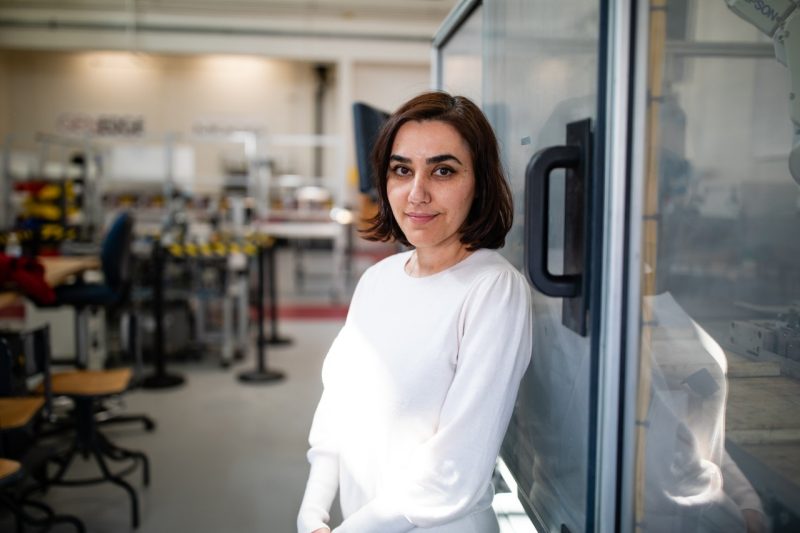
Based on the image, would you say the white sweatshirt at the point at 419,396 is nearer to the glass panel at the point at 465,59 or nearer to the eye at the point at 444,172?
the eye at the point at 444,172

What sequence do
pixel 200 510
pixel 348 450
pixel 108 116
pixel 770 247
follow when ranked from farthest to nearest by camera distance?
pixel 108 116, pixel 200 510, pixel 348 450, pixel 770 247

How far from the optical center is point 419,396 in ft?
3.55

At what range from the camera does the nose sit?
110cm

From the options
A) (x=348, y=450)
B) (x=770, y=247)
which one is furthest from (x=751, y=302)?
(x=348, y=450)

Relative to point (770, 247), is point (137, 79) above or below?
above

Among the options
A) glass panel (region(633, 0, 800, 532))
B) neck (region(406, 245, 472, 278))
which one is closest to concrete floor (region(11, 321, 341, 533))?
neck (region(406, 245, 472, 278))

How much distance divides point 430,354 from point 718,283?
1.45ft

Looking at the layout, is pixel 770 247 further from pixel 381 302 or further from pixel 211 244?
pixel 211 244

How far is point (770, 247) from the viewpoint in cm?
86

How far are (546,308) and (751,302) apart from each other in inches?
15.6

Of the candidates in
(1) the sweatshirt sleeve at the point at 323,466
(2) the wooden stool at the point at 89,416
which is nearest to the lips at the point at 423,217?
(1) the sweatshirt sleeve at the point at 323,466

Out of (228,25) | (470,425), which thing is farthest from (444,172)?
(228,25)

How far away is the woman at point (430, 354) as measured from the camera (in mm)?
1001

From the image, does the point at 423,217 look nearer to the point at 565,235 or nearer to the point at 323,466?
the point at 565,235
